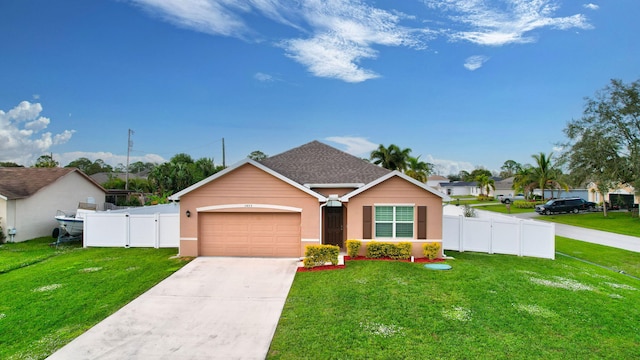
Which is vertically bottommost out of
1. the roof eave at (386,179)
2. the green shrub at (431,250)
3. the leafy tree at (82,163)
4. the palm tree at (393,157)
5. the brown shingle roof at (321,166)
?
the green shrub at (431,250)

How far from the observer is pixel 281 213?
42.6ft

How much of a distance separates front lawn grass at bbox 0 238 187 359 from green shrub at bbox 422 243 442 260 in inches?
374

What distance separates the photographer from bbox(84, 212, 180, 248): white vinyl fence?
1454 cm

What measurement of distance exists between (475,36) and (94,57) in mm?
24216

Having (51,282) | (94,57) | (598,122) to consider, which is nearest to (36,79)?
(94,57)

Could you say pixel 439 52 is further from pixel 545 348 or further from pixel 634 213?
pixel 634 213

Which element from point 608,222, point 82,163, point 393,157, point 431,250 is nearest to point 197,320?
point 431,250

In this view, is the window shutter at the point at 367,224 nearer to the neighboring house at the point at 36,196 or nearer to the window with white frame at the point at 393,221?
the window with white frame at the point at 393,221

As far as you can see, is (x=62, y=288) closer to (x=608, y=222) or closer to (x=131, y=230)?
(x=131, y=230)

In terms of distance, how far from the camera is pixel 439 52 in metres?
20.8

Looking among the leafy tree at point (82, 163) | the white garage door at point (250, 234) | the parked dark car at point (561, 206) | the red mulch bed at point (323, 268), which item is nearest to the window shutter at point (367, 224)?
the red mulch bed at point (323, 268)

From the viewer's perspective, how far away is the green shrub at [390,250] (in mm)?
12352

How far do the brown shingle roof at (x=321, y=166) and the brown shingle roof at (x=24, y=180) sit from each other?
13904mm

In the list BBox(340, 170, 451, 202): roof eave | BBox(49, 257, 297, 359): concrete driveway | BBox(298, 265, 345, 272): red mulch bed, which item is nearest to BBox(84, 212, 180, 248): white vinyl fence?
BBox(49, 257, 297, 359): concrete driveway
